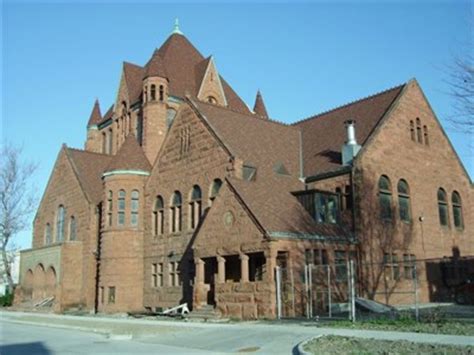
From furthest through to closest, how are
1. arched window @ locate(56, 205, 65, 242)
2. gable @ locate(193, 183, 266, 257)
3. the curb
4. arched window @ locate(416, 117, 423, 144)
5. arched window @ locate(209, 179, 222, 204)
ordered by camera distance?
arched window @ locate(56, 205, 65, 242)
arched window @ locate(416, 117, 423, 144)
arched window @ locate(209, 179, 222, 204)
gable @ locate(193, 183, 266, 257)
the curb

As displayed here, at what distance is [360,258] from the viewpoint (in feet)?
96.6

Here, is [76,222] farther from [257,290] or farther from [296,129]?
[257,290]

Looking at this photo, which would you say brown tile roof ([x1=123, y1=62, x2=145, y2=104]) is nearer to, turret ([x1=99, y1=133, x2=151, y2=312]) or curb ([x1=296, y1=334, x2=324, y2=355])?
turret ([x1=99, y1=133, x2=151, y2=312])

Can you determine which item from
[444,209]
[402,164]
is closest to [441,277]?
[444,209]

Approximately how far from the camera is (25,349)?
16328mm

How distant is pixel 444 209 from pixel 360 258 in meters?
10.5

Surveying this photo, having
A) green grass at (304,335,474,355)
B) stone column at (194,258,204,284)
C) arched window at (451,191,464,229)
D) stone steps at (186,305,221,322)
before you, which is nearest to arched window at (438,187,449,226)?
arched window at (451,191,464,229)

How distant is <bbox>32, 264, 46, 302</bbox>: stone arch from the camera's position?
42719 mm

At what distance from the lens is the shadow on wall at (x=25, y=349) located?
15.5m

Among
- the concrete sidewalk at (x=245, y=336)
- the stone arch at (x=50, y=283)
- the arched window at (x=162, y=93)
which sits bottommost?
the concrete sidewalk at (x=245, y=336)

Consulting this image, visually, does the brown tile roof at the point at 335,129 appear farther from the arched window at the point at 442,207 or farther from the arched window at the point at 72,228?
the arched window at the point at 72,228

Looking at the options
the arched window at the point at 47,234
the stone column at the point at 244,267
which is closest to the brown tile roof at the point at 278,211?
the stone column at the point at 244,267

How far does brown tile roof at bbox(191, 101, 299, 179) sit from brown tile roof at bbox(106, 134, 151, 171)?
21.7 feet

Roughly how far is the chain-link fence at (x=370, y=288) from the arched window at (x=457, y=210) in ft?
9.00
